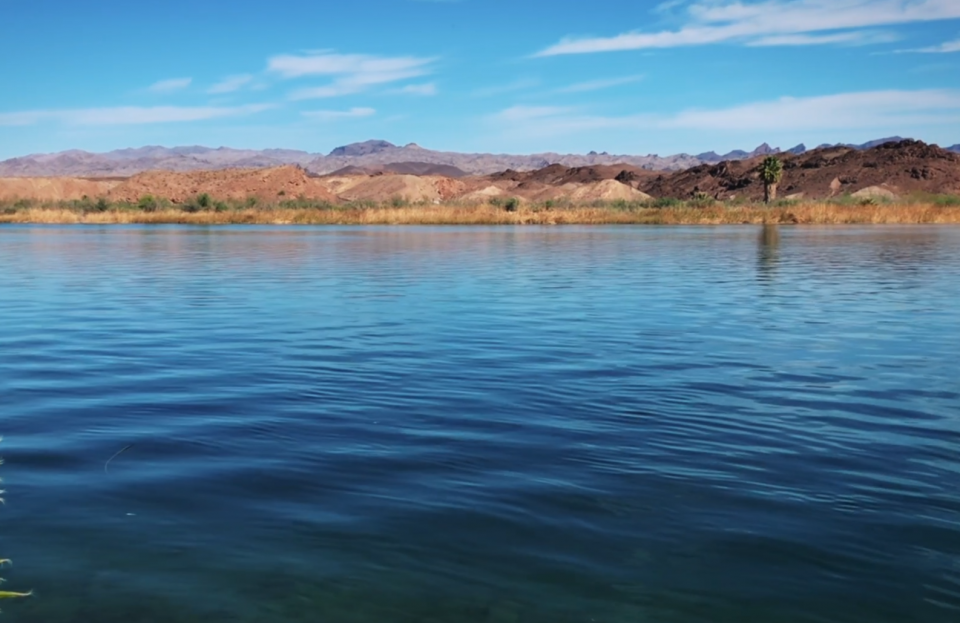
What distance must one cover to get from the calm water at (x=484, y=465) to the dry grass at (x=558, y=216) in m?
50.0

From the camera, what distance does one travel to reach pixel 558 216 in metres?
68.0

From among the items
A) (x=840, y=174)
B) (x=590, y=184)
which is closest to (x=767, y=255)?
(x=590, y=184)

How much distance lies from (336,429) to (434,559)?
3033 mm

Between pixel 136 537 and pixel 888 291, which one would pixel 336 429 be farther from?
pixel 888 291

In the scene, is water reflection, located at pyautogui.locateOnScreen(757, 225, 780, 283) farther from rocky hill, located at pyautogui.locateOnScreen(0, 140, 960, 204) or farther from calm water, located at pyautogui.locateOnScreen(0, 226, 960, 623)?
rocky hill, located at pyautogui.locateOnScreen(0, 140, 960, 204)

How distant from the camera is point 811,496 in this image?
6152mm

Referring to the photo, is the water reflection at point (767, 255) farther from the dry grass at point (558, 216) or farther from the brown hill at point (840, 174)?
the brown hill at point (840, 174)

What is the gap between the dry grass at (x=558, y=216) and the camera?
209ft

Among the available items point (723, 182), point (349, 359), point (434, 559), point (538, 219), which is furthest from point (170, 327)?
point (723, 182)

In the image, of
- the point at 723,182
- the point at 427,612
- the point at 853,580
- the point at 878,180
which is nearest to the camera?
the point at 427,612

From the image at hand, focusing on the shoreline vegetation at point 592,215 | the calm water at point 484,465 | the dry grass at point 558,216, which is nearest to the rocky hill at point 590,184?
the shoreline vegetation at point 592,215

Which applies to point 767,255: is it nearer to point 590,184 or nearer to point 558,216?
point 558,216

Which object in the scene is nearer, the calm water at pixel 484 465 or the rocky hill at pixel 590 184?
the calm water at pixel 484 465

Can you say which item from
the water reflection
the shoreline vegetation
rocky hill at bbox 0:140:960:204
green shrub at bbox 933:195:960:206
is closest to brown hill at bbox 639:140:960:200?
rocky hill at bbox 0:140:960:204
